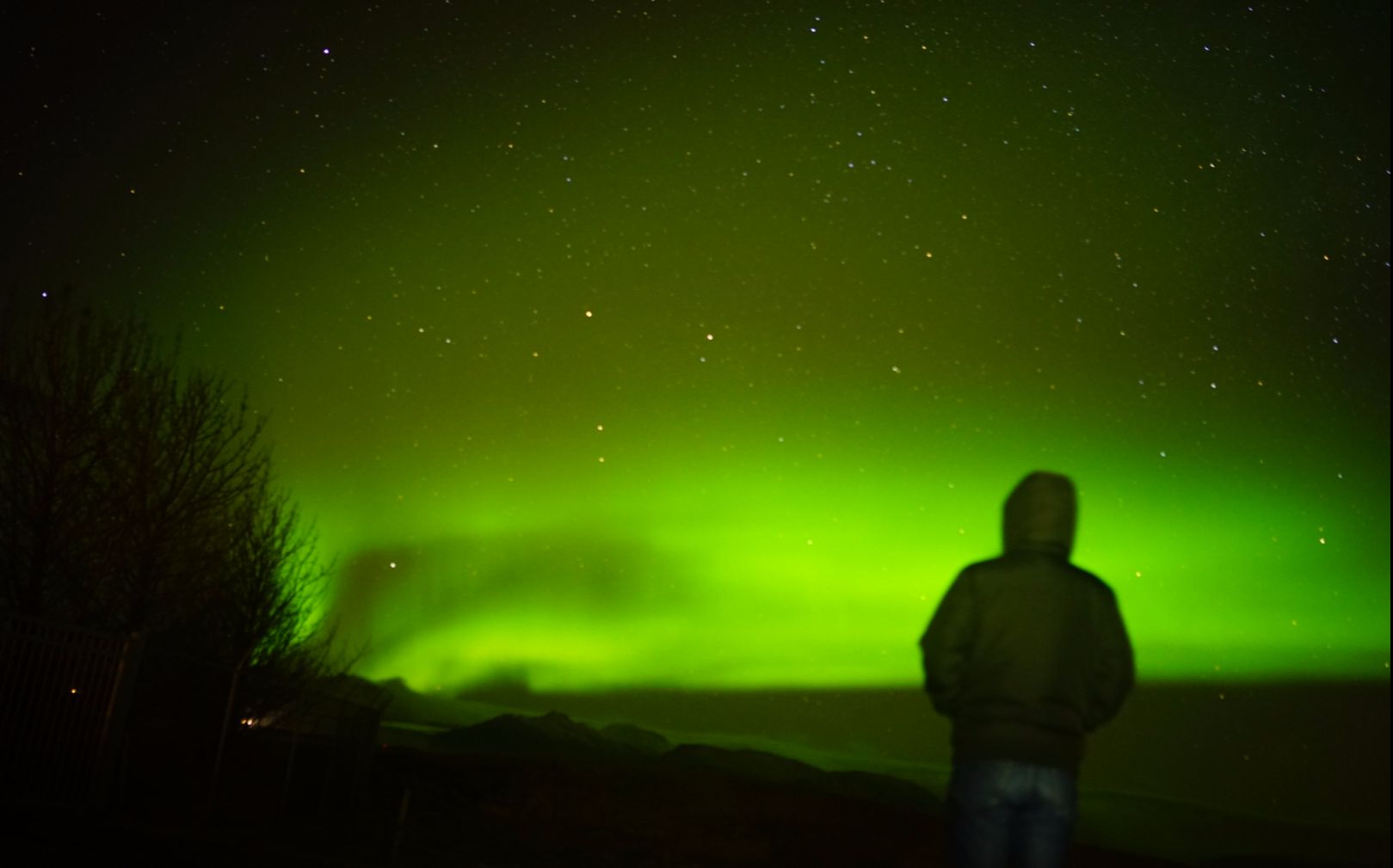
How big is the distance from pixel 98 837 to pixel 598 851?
1625cm

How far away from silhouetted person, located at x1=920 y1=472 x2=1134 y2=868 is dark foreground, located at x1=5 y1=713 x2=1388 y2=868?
497 cm

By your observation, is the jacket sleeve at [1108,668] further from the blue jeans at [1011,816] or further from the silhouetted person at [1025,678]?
the blue jeans at [1011,816]

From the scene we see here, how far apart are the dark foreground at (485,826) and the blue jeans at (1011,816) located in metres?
4.96

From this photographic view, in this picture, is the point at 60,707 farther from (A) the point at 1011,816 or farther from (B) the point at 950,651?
(A) the point at 1011,816

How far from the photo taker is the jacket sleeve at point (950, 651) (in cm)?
340

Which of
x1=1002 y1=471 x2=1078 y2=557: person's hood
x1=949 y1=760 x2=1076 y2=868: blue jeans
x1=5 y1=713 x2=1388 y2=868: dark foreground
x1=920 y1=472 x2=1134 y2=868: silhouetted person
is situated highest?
x1=1002 y1=471 x2=1078 y2=557: person's hood

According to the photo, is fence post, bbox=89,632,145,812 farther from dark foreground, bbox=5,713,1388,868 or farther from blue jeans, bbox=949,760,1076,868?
blue jeans, bbox=949,760,1076,868

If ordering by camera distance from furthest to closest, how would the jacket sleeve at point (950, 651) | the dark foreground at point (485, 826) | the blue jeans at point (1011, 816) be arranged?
the dark foreground at point (485, 826)
the jacket sleeve at point (950, 651)
the blue jeans at point (1011, 816)

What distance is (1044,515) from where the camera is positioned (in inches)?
136

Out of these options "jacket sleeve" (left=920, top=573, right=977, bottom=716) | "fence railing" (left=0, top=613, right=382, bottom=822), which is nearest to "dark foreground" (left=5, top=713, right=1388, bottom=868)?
"fence railing" (left=0, top=613, right=382, bottom=822)

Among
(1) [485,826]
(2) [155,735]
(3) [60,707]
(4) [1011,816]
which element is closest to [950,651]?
(4) [1011,816]

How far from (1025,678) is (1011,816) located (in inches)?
14.4

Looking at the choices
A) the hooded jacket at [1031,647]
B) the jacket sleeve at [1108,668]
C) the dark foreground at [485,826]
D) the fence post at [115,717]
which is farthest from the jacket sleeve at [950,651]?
the fence post at [115,717]

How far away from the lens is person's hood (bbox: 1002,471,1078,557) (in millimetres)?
3465
